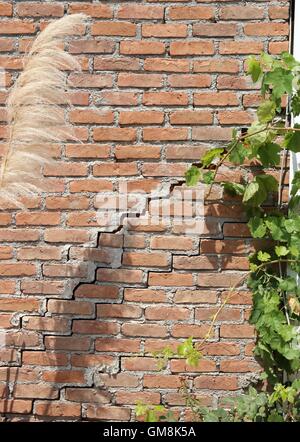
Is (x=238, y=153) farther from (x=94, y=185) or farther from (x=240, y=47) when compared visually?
(x=94, y=185)

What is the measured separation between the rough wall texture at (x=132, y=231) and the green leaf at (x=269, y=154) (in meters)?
0.19

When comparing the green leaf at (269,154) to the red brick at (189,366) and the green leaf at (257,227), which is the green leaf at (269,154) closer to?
the green leaf at (257,227)

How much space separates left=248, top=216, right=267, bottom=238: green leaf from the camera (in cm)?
300

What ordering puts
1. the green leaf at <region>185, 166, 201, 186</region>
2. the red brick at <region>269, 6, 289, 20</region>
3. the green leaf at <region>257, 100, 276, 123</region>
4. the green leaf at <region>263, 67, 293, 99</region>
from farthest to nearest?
the red brick at <region>269, 6, 289, 20</region> → the green leaf at <region>185, 166, 201, 186</region> → the green leaf at <region>257, 100, 276, 123</region> → the green leaf at <region>263, 67, 293, 99</region>

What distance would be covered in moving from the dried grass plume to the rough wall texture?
1.48 ft

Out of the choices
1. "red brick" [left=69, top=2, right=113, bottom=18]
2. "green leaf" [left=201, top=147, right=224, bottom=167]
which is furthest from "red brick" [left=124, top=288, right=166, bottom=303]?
"red brick" [left=69, top=2, right=113, bottom=18]

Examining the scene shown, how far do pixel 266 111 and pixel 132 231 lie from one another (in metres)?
0.82

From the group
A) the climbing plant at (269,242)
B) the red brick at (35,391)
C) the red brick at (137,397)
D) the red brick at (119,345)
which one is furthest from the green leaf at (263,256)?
the red brick at (35,391)

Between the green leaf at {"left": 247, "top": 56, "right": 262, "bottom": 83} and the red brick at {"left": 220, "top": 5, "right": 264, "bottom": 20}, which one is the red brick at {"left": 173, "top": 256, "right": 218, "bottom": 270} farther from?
the red brick at {"left": 220, "top": 5, "right": 264, "bottom": 20}

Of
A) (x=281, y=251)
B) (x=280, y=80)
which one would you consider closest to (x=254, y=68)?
(x=280, y=80)

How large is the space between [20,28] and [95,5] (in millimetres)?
369

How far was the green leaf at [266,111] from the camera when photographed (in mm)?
2904
